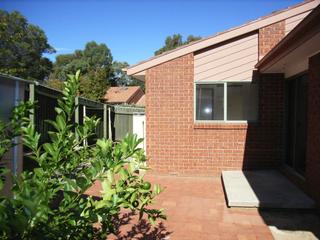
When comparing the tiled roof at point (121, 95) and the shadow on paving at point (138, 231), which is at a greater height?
the tiled roof at point (121, 95)

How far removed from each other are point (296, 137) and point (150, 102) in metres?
3.79

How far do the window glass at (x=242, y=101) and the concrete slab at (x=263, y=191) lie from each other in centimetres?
154

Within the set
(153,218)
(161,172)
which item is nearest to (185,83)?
(161,172)

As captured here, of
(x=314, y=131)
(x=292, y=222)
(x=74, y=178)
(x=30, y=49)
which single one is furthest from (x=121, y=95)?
(x=74, y=178)

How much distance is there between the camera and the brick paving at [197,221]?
4695mm

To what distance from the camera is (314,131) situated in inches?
226

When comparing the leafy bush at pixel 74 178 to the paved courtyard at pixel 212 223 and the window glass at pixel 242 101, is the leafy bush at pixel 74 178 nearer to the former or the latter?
the paved courtyard at pixel 212 223

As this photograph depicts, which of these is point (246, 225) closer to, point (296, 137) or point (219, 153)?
point (296, 137)

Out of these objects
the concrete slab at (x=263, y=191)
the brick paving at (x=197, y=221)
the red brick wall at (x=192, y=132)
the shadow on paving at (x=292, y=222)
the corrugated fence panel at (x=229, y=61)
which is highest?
the corrugated fence panel at (x=229, y=61)

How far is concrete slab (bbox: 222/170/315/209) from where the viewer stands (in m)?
5.80

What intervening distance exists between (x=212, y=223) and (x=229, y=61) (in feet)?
16.0

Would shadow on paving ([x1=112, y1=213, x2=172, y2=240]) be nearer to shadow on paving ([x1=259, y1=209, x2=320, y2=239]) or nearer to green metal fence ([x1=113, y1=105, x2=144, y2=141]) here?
shadow on paving ([x1=259, y1=209, x2=320, y2=239])

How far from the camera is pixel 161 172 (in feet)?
30.2

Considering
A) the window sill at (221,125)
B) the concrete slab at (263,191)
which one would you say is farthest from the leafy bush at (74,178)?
the window sill at (221,125)
